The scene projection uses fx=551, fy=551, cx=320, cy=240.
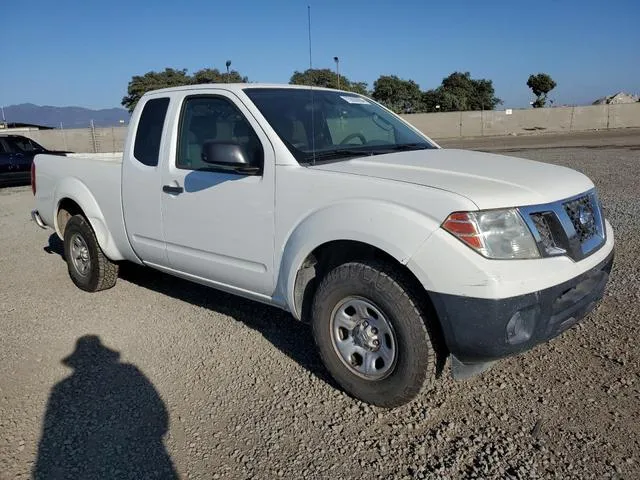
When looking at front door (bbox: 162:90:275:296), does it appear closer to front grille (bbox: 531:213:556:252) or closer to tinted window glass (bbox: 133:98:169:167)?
tinted window glass (bbox: 133:98:169:167)

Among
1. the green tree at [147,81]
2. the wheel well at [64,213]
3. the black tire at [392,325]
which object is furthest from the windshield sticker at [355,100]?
the green tree at [147,81]

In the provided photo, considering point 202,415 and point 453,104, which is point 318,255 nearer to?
point 202,415

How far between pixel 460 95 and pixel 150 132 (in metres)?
73.6

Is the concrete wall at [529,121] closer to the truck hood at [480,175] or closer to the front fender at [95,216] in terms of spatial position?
the front fender at [95,216]

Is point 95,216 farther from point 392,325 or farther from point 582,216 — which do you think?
point 582,216

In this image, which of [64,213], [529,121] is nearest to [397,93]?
[529,121]

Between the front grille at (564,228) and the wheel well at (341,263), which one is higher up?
the front grille at (564,228)

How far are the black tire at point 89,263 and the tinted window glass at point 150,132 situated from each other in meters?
1.16

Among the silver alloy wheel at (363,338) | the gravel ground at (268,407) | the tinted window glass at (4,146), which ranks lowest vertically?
the gravel ground at (268,407)

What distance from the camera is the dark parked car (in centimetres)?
1597

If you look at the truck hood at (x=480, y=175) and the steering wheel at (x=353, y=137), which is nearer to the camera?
the truck hood at (x=480, y=175)

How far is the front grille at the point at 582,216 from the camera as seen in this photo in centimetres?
308

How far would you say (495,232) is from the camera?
2752mm

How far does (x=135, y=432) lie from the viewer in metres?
3.12
